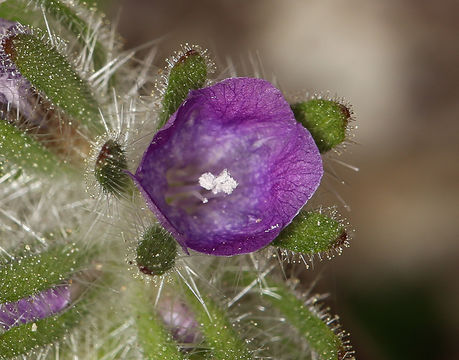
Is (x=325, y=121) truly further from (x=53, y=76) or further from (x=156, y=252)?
(x=53, y=76)

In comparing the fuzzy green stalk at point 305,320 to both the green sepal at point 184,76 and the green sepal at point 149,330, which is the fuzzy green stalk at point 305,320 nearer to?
the green sepal at point 149,330

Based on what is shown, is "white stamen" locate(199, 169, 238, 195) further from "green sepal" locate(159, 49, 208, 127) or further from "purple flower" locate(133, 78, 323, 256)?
"green sepal" locate(159, 49, 208, 127)

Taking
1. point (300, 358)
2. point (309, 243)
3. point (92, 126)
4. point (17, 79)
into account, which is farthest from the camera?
point (300, 358)

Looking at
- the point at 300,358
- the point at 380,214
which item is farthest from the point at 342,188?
the point at 300,358

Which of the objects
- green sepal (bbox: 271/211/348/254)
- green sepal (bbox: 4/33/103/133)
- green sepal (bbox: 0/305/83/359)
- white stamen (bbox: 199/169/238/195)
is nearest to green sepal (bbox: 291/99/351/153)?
green sepal (bbox: 271/211/348/254)

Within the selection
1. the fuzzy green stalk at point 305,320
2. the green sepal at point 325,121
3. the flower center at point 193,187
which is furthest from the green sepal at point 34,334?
the green sepal at point 325,121

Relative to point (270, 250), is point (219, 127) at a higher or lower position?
higher

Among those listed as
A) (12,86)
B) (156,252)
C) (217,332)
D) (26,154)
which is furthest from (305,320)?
(12,86)

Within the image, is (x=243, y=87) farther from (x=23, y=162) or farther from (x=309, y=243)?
(x=23, y=162)
